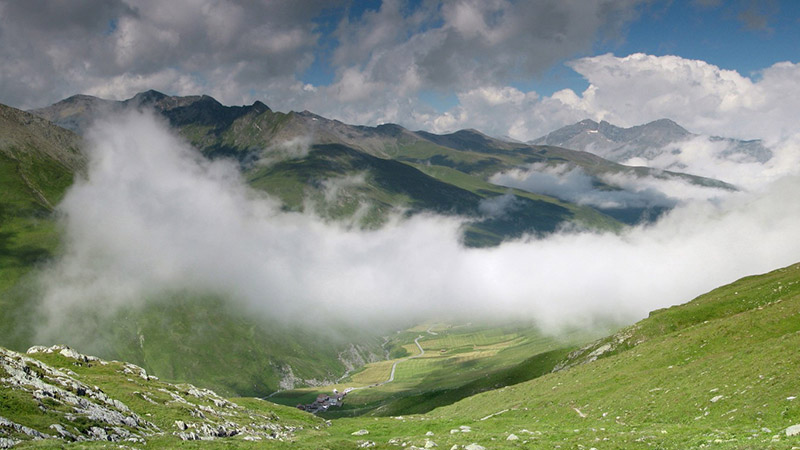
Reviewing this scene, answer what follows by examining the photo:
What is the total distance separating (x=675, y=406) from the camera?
48.2 meters

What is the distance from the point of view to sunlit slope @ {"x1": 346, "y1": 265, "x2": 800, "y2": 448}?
35.6m

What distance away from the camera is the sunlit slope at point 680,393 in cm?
3562

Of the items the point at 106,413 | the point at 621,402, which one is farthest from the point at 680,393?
the point at 106,413

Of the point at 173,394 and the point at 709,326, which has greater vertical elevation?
the point at 173,394

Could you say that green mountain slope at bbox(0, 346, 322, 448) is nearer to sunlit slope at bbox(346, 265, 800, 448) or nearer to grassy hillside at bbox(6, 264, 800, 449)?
grassy hillside at bbox(6, 264, 800, 449)

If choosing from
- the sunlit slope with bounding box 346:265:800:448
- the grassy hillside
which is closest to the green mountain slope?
the grassy hillside

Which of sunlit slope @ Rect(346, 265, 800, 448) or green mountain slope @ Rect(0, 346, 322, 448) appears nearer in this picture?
green mountain slope @ Rect(0, 346, 322, 448)

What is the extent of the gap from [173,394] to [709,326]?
86.1 m

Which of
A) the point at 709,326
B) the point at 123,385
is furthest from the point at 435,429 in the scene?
the point at 709,326

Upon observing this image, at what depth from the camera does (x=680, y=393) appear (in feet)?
168

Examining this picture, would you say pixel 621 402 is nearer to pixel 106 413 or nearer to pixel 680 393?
pixel 680 393

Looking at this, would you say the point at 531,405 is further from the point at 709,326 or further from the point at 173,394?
the point at 173,394

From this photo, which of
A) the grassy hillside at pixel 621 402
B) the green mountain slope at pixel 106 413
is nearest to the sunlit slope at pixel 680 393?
the grassy hillside at pixel 621 402

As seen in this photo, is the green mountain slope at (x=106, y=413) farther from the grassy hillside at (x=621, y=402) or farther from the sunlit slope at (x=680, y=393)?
the sunlit slope at (x=680, y=393)
